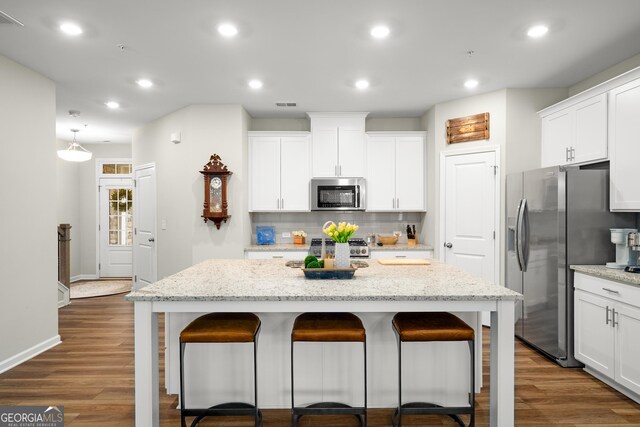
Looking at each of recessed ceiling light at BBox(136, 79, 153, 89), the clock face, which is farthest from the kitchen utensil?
recessed ceiling light at BBox(136, 79, 153, 89)

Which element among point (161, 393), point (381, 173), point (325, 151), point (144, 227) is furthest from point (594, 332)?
point (144, 227)

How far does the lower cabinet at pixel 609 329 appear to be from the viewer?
2682 mm

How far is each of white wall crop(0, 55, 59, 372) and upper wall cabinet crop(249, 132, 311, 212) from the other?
7.36 feet

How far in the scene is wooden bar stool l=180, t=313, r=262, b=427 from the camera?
6.99 feet

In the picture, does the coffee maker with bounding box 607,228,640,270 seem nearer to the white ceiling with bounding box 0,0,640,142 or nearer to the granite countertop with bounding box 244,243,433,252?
the white ceiling with bounding box 0,0,640,142

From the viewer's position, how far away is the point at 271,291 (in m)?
2.16

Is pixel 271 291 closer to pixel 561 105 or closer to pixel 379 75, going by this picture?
pixel 379 75

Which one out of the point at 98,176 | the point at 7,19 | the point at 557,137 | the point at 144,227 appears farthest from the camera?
the point at 98,176

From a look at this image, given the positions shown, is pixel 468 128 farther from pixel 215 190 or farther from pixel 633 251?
pixel 215 190

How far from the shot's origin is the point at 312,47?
3.18m

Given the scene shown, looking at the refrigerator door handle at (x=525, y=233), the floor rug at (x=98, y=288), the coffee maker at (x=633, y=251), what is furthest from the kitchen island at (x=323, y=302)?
the floor rug at (x=98, y=288)

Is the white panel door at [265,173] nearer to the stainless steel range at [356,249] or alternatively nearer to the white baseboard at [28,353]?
the stainless steel range at [356,249]

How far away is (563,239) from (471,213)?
50.5 inches

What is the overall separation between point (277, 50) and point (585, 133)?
2.85 m
